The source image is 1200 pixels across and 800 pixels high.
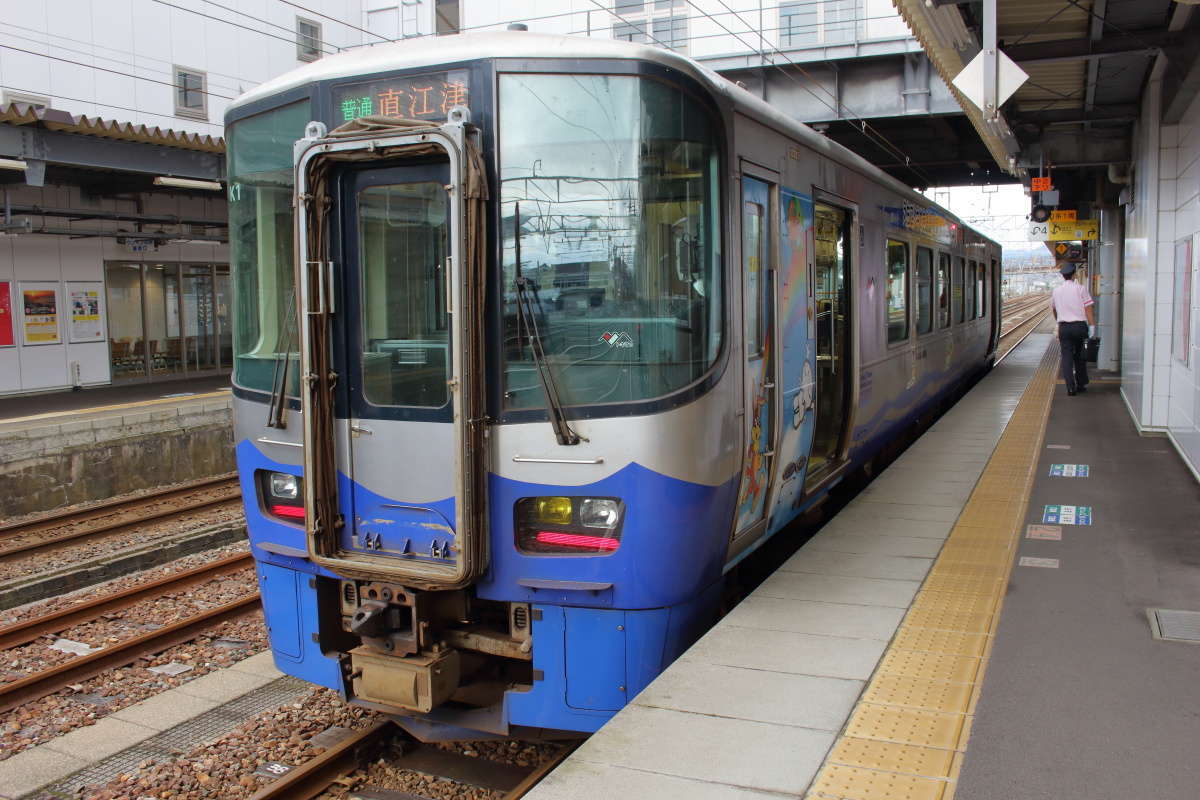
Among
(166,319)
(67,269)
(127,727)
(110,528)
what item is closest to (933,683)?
(127,727)

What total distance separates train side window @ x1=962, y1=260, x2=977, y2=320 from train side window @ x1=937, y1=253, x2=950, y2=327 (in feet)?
5.59

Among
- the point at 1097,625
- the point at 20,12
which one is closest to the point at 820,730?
the point at 1097,625

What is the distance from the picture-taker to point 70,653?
20.9 feet

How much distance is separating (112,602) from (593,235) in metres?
5.09

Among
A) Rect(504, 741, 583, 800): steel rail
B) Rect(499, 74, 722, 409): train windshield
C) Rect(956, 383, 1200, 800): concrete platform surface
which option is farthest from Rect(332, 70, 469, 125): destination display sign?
Rect(956, 383, 1200, 800): concrete platform surface

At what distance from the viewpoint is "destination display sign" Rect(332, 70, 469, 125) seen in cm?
403

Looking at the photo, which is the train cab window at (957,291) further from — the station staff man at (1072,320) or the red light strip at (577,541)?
the red light strip at (577,541)

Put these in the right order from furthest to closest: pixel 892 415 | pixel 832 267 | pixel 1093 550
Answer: pixel 892 415 → pixel 832 267 → pixel 1093 550

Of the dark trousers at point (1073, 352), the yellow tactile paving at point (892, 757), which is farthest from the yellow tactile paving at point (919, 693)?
the dark trousers at point (1073, 352)

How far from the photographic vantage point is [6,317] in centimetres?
1548

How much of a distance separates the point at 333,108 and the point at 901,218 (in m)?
6.11

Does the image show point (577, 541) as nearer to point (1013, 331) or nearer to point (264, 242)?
point (264, 242)

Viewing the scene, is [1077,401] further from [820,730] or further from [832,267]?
[820,730]

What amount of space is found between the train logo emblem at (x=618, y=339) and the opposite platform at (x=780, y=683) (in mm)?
1331
